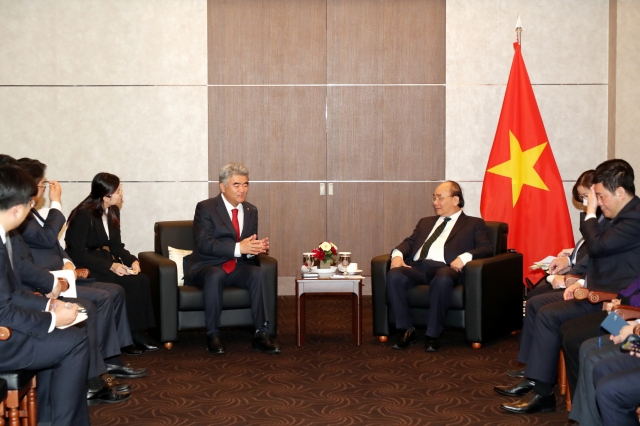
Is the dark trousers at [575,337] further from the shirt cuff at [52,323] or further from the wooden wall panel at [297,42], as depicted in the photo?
the wooden wall panel at [297,42]

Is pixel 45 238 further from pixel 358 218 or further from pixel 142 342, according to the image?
pixel 358 218

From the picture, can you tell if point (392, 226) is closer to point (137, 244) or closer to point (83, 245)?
point (137, 244)

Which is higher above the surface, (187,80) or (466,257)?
(187,80)

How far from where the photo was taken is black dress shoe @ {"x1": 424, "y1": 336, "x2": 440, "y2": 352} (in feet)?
18.2

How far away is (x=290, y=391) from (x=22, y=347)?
1.83 meters

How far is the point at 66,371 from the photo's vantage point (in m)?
3.46

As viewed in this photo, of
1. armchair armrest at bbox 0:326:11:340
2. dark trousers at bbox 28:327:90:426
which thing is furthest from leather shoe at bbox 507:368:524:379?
armchair armrest at bbox 0:326:11:340

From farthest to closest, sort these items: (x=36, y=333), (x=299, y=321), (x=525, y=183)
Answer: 1. (x=525, y=183)
2. (x=299, y=321)
3. (x=36, y=333)

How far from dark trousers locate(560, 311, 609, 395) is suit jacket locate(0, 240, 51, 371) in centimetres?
263

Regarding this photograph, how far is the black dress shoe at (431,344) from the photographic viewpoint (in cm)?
555

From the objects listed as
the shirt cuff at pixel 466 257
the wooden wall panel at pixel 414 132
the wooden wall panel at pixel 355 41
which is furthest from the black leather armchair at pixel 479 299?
the wooden wall panel at pixel 355 41

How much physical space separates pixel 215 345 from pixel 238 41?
3.65 m

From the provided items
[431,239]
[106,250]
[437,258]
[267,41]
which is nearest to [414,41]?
[267,41]

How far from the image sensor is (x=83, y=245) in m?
5.41
